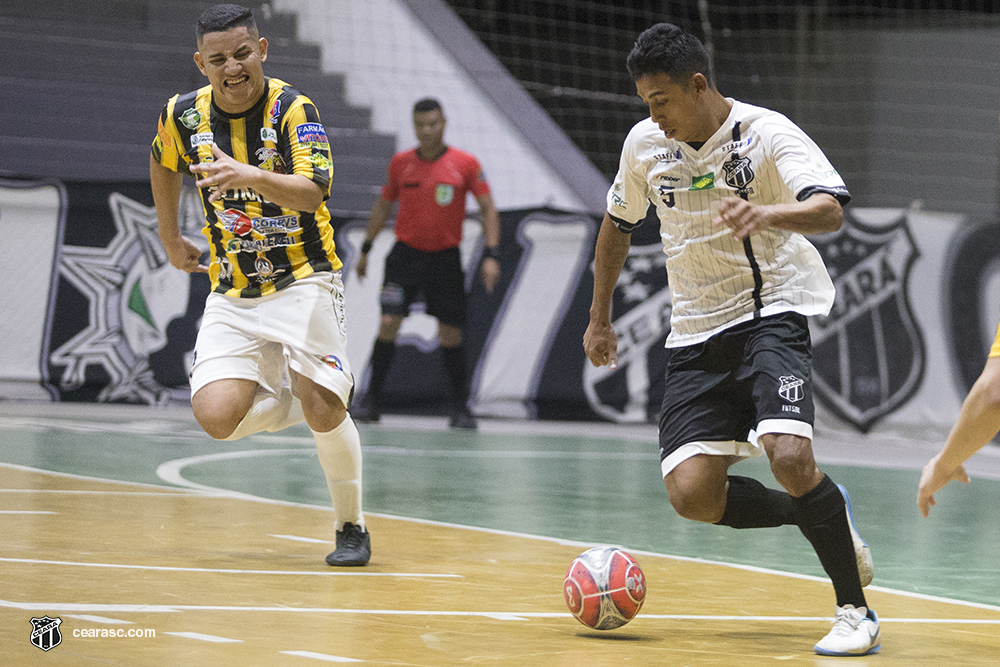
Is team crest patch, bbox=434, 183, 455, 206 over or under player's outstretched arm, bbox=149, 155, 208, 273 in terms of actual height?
under

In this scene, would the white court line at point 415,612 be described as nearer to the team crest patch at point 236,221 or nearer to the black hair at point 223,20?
the team crest patch at point 236,221

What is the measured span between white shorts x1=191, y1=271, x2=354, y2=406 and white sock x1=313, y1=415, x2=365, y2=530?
172mm

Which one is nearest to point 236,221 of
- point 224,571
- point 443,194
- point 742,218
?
point 224,571

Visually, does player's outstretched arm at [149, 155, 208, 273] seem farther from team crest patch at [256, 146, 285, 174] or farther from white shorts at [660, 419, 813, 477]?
white shorts at [660, 419, 813, 477]

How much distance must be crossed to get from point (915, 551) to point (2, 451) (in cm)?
532

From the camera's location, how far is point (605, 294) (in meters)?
4.71

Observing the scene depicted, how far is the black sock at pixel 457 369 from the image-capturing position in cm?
1087

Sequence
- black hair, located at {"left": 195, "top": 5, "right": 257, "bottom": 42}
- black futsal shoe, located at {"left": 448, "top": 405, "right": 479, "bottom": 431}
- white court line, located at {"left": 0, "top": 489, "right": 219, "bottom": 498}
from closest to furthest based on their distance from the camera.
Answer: black hair, located at {"left": 195, "top": 5, "right": 257, "bottom": 42} < white court line, located at {"left": 0, "top": 489, "right": 219, "bottom": 498} < black futsal shoe, located at {"left": 448, "top": 405, "right": 479, "bottom": 431}

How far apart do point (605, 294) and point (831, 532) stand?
1.19 meters

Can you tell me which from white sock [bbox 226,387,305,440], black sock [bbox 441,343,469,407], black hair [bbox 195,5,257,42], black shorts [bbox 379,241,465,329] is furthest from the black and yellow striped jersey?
black sock [bbox 441,343,469,407]

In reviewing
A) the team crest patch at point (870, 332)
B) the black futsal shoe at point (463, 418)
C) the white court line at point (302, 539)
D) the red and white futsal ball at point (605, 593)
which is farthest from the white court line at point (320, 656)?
the team crest patch at point (870, 332)

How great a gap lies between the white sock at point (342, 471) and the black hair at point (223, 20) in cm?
152

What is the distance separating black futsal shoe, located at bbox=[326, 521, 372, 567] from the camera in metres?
5.06

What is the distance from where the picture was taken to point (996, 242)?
36.5ft
